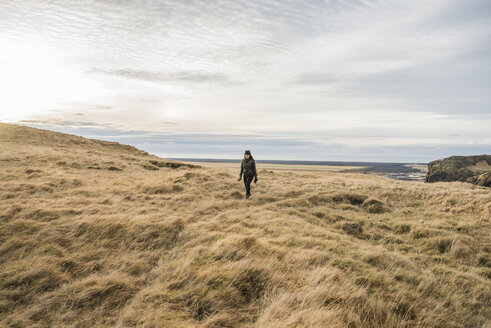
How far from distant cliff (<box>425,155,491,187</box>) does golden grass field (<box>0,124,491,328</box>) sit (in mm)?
73031

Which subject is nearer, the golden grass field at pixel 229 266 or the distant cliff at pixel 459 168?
the golden grass field at pixel 229 266

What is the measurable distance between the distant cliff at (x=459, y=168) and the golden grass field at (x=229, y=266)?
73031 millimetres

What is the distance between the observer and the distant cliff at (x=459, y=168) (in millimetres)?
71075

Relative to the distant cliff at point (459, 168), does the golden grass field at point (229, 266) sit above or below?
below

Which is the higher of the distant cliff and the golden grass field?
the distant cliff

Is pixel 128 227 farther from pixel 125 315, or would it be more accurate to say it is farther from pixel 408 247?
pixel 408 247

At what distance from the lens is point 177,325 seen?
4262 mm

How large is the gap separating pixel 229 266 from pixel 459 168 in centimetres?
9373

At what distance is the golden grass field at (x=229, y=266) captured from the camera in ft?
15.3

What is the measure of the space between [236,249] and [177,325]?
9.35ft

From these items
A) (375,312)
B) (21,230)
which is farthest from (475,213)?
(21,230)

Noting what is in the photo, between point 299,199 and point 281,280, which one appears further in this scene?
point 299,199

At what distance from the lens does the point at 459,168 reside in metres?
76.2

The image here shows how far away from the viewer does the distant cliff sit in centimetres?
7107
